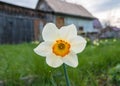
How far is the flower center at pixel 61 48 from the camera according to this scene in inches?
32.2

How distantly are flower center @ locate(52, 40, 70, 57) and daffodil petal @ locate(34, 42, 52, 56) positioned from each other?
16 millimetres

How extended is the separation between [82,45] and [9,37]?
14.9m

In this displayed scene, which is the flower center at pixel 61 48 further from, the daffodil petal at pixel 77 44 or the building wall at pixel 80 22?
the building wall at pixel 80 22

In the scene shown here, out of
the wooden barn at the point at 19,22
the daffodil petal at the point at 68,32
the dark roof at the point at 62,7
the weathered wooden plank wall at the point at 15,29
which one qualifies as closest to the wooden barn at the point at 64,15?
the dark roof at the point at 62,7

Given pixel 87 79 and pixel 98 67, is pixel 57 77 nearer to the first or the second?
pixel 87 79

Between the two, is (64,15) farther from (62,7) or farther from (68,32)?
(68,32)

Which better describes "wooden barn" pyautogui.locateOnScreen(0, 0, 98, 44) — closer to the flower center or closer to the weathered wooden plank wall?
the weathered wooden plank wall

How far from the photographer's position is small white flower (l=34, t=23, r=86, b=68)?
2.69 feet

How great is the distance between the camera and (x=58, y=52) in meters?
0.82

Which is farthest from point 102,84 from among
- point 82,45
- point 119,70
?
point 82,45

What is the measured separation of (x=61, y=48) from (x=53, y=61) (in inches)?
1.8

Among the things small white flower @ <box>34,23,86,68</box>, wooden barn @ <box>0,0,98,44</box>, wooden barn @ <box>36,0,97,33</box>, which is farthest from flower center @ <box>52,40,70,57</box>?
wooden barn @ <box>36,0,97,33</box>

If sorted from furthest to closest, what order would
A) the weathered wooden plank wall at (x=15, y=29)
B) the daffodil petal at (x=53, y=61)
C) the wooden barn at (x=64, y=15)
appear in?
the wooden barn at (x=64, y=15) → the weathered wooden plank wall at (x=15, y=29) → the daffodil petal at (x=53, y=61)

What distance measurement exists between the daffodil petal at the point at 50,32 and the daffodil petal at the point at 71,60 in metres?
0.07
